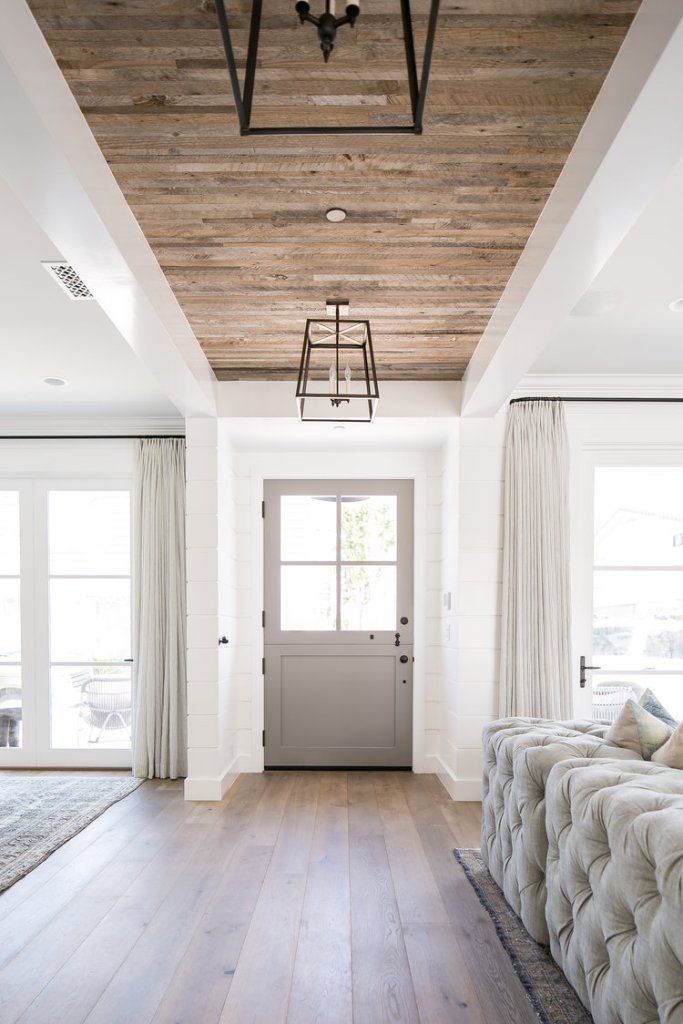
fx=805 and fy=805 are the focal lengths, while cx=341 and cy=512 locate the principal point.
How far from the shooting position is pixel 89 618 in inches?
248

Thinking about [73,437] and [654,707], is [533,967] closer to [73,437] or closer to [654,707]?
[654,707]

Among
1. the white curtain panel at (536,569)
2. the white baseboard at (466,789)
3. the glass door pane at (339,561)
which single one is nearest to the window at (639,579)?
the white curtain panel at (536,569)

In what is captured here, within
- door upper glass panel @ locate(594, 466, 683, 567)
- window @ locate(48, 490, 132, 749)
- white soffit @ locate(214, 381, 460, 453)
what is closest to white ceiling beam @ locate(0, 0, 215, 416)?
white soffit @ locate(214, 381, 460, 453)

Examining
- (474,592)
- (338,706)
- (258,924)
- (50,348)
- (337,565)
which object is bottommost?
(258,924)

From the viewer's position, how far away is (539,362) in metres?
5.09

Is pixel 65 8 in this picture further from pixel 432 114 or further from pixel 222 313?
pixel 222 313

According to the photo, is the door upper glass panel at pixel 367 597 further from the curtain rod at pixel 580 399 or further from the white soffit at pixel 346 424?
the curtain rod at pixel 580 399

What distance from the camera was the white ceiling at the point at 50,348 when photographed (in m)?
3.29

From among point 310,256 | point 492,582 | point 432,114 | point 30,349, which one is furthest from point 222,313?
point 492,582

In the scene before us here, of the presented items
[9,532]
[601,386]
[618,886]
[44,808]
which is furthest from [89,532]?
[618,886]

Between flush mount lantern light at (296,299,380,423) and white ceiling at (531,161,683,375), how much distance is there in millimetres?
1101

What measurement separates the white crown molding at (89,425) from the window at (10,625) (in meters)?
0.52

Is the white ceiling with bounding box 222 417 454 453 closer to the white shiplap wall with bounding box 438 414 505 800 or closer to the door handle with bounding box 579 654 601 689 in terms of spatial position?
the white shiplap wall with bounding box 438 414 505 800

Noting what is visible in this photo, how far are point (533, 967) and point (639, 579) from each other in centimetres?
320
